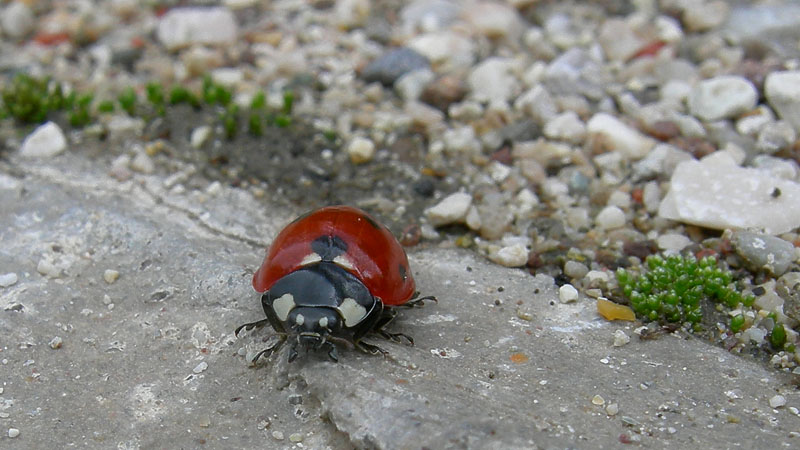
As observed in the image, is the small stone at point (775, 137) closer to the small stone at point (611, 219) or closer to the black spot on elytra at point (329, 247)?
the small stone at point (611, 219)

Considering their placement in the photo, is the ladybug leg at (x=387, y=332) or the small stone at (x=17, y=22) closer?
the ladybug leg at (x=387, y=332)

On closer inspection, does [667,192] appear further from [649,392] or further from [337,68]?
[337,68]

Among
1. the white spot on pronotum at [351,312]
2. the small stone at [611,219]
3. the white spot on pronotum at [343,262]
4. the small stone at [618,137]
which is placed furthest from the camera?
the small stone at [618,137]

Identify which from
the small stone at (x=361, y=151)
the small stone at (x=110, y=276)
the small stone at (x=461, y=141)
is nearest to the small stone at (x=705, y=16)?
the small stone at (x=461, y=141)

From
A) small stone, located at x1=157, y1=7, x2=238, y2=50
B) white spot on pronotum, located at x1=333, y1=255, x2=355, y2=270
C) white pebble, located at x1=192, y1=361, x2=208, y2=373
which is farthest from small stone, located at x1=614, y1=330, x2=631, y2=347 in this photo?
small stone, located at x1=157, y1=7, x2=238, y2=50

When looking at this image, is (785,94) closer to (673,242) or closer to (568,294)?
(673,242)
